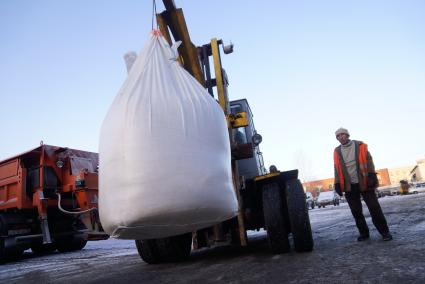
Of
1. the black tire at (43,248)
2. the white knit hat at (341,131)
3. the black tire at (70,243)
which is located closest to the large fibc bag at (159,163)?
the white knit hat at (341,131)

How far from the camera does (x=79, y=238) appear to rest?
8.38m

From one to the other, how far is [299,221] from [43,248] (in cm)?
739

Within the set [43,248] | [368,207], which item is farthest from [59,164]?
[368,207]

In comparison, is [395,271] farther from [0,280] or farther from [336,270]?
[0,280]

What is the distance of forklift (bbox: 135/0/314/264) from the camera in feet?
11.5

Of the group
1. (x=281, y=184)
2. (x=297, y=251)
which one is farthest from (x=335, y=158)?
(x=297, y=251)

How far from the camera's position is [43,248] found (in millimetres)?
8523

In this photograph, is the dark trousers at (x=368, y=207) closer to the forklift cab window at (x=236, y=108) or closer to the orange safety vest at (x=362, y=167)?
the orange safety vest at (x=362, y=167)

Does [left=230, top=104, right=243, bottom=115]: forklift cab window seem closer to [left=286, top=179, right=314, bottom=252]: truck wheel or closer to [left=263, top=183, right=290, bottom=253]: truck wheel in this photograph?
[left=263, top=183, right=290, bottom=253]: truck wheel

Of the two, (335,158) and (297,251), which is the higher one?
(335,158)

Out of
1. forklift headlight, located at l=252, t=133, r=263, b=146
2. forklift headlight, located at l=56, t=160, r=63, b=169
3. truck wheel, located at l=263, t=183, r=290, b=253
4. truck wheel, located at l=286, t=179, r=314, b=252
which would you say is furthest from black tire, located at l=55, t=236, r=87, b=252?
truck wheel, located at l=286, t=179, r=314, b=252

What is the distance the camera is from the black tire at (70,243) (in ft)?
27.1

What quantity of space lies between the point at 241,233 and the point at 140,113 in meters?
2.15

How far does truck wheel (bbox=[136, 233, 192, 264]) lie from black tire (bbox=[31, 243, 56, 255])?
5.59 metres
